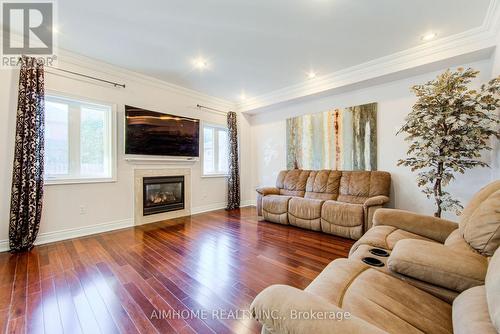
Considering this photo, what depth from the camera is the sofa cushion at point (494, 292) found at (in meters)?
0.61

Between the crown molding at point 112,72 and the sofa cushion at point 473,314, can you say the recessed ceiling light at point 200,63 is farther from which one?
the sofa cushion at point 473,314

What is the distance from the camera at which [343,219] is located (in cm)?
303

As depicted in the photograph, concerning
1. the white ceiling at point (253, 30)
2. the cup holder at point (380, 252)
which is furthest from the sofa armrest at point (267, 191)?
the cup holder at point (380, 252)

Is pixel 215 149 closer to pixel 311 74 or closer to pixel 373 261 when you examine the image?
pixel 311 74

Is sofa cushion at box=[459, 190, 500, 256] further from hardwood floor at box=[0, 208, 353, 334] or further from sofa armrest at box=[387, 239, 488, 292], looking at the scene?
hardwood floor at box=[0, 208, 353, 334]

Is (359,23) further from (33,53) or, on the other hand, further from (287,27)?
(33,53)

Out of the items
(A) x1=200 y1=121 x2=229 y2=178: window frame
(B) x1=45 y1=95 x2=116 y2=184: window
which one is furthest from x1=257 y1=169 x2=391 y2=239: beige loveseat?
(B) x1=45 y1=95 x2=116 y2=184: window

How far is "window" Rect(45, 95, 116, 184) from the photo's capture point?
117 inches

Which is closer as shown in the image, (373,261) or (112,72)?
(373,261)

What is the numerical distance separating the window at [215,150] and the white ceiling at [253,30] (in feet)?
5.49

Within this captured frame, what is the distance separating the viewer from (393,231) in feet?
6.11

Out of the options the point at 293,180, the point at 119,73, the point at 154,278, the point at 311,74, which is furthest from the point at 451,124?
the point at 119,73

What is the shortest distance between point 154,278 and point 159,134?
103 inches

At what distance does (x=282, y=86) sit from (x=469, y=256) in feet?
12.7
